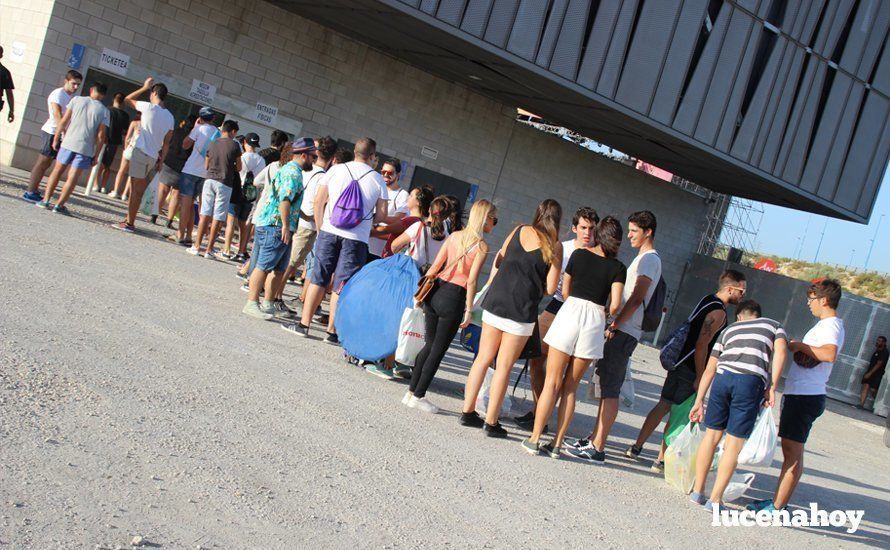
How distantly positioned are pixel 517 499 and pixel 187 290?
17.5ft

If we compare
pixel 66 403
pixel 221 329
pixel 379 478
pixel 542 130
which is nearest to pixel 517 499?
pixel 379 478

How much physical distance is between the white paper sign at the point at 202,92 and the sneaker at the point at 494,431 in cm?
1400

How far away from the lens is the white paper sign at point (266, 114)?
20.8 meters

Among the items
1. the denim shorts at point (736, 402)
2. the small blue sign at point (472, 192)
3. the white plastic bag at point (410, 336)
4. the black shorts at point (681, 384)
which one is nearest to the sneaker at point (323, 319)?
the white plastic bag at point (410, 336)

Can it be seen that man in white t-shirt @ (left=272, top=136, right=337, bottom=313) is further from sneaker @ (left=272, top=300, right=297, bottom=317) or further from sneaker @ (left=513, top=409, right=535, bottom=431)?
sneaker @ (left=513, top=409, right=535, bottom=431)

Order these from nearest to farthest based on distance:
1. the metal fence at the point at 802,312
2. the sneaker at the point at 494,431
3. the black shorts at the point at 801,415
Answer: the sneaker at the point at 494,431 < the black shorts at the point at 801,415 < the metal fence at the point at 802,312

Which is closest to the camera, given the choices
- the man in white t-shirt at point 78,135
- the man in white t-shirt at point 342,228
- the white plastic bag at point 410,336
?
the white plastic bag at point 410,336

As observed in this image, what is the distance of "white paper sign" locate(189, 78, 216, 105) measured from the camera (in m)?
19.6

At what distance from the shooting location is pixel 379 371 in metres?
8.83

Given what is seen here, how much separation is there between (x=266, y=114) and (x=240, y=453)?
16508 millimetres

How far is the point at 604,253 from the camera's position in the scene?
7520 mm

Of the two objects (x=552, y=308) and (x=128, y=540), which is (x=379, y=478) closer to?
(x=128, y=540)

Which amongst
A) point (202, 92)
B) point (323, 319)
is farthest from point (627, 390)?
point (202, 92)

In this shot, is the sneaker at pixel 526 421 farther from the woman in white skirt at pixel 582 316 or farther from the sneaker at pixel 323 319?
the sneaker at pixel 323 319
